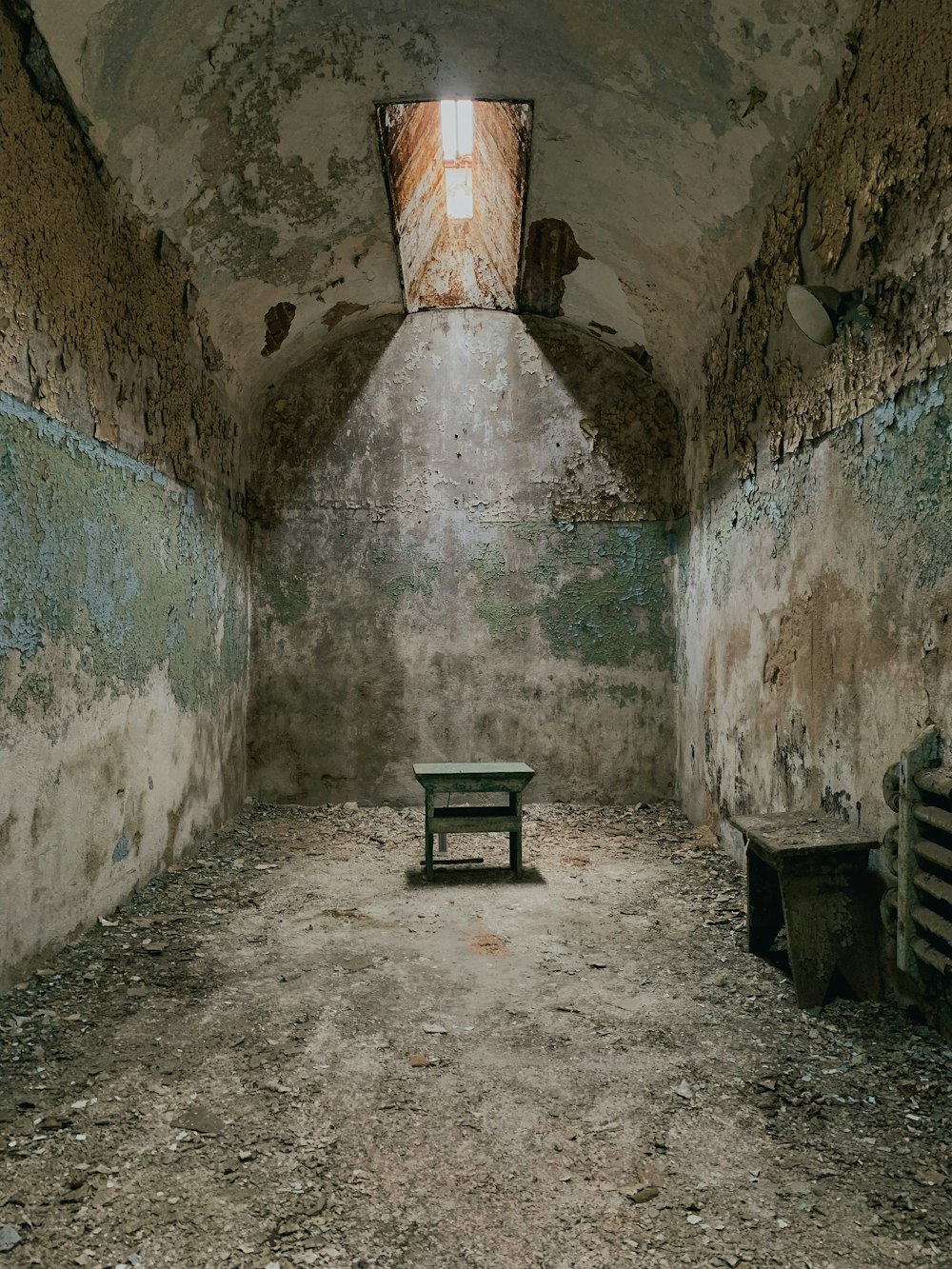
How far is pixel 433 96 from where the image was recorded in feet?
13.7

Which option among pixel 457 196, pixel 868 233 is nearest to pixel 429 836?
pixel 868 233

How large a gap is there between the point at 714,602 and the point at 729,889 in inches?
72.2

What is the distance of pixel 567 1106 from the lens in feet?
7.93

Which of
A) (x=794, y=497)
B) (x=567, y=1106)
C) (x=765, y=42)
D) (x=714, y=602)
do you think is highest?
(x=765, y=42)

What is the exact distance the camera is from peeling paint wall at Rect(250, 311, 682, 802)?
6434 millimetres

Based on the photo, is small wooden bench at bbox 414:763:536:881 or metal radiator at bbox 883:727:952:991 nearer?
metal radiator at bbox 883:727:952:991

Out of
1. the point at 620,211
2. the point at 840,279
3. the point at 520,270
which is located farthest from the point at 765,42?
the point at 520,270

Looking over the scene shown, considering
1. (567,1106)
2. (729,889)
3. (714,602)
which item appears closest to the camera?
(567,1106)

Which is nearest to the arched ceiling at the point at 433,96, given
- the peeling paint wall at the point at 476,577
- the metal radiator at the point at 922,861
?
the peeling paint wall at the point at 476,577

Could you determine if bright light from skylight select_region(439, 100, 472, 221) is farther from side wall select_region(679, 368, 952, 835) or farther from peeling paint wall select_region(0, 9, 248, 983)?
side wall select_region(679, 368, 952, 835)

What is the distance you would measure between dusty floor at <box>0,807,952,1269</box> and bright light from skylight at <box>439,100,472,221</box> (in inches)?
200

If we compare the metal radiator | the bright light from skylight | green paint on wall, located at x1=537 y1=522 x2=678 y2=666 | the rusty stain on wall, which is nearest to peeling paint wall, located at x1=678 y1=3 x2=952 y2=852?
the rusty stain on wall

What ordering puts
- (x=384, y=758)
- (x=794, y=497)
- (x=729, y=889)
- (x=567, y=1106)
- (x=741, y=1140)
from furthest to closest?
(x=384, y=758) → (x=729, y=889) → (x=794, y=497) → (x=567, y=1106) → (x=741, y=1140)

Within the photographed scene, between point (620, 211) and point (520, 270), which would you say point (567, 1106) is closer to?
point (620, 211)
